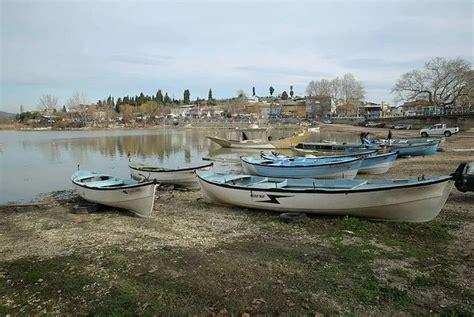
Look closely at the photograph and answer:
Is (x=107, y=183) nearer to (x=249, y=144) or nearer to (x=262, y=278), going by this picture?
(x=262, y=278)

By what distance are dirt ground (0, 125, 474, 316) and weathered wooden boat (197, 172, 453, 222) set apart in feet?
1.00

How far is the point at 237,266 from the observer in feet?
23.4

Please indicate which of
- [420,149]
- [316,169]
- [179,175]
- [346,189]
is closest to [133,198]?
[179,175]

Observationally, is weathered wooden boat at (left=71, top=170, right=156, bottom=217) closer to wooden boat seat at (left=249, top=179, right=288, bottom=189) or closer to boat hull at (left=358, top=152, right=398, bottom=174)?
wooden boat seat at (left=249, top=179, right=288, bottom=189)

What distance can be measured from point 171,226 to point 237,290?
4.72 meters

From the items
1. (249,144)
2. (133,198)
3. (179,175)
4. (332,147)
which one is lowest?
(249,144)

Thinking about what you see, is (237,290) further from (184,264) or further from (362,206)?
(362,206)

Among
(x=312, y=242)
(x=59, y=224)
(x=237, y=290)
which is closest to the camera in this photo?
(x=237, y=290)

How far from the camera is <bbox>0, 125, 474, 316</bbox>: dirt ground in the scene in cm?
564

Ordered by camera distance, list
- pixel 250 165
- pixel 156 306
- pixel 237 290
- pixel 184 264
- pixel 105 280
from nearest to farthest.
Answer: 1. pixel 156 306
2. pixel 237 290
3. pixel 105 280
4. pixel 184 264
5. pixel 250 165

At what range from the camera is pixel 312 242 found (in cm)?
849

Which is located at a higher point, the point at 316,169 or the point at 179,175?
the point at 316,169

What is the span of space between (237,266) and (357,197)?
14.2 ft

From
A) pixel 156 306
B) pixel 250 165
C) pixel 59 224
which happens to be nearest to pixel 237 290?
pixel 156 306
